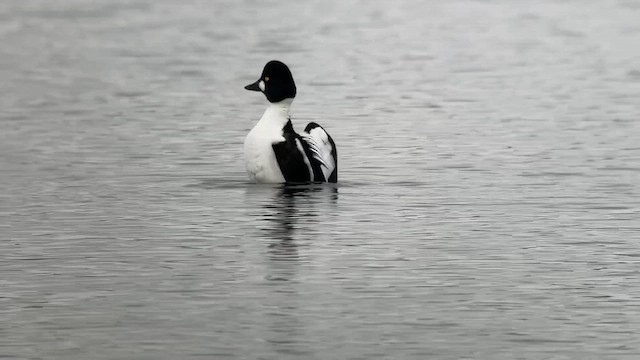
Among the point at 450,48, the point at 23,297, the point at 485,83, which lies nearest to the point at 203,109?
the point at 485,83

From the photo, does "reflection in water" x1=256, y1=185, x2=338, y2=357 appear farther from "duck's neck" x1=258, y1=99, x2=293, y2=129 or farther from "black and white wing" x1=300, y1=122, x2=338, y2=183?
"duck's neck" x1=258, y1=99, x2=293, y2=129

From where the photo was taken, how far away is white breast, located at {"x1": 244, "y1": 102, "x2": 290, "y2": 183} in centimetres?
1867

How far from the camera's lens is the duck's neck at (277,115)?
1891 cm

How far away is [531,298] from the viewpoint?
12.9 metres

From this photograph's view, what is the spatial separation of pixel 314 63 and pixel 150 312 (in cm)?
2160

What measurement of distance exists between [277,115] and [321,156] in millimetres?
593

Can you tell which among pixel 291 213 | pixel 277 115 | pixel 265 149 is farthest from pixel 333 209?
pixel 277 115

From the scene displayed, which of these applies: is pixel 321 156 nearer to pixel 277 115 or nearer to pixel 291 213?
pixel 277 115

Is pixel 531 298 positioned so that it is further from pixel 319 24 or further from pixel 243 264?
pixel 319 24

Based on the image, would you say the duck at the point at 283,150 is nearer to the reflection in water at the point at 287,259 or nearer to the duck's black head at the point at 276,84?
the duck's black head at the point at 276,84

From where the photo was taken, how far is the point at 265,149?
61.3 feet

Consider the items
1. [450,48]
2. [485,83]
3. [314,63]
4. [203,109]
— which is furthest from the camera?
[450,48]

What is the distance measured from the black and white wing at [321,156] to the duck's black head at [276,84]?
0.44 m

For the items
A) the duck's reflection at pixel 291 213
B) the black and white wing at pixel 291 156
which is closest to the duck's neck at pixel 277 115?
the black and white wing at pixel 291 156
